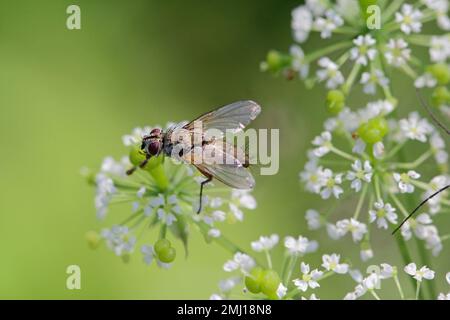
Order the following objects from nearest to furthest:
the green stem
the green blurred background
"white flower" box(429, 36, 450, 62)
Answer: the green stem
"white flower" box(429, 36, 450, 62)
the green blurred background

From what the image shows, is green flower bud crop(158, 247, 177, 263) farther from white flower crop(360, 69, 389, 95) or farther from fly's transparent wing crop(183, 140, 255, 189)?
white flower crop(360, 69, 389, 95)

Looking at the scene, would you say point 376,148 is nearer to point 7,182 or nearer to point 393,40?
point 393,40

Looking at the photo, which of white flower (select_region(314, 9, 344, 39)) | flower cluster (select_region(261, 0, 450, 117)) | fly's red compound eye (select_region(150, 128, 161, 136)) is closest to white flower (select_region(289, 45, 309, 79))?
flower cluster (select_region(261, 0, 450, 117))

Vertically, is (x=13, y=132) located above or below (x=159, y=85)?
below

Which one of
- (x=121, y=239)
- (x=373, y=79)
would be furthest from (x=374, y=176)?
(x=121, y=239)

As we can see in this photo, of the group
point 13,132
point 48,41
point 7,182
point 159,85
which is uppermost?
point 48,41
